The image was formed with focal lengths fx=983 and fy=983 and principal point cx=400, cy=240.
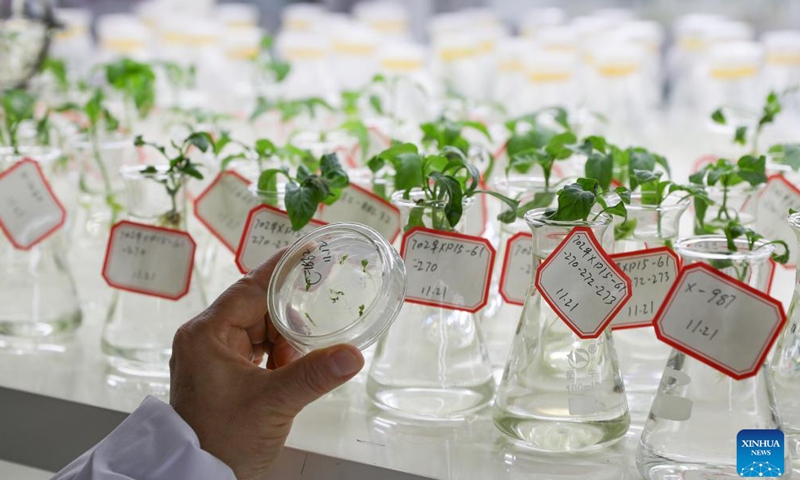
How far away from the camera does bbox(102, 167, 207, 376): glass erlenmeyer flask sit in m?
1.02

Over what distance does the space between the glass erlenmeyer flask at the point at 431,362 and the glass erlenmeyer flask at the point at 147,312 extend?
9.5 inches

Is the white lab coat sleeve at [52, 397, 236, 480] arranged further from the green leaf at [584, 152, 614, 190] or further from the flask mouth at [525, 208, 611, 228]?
the green leaf at [584, 152, 614, 190]

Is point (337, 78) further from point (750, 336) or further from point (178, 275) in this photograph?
point (750, 336)

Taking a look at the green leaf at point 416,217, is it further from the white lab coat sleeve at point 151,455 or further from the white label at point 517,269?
the white lab coat sleeve at point 151,455

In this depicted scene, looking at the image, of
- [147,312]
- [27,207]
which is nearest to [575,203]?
[147,312]

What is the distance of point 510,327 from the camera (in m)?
1.04

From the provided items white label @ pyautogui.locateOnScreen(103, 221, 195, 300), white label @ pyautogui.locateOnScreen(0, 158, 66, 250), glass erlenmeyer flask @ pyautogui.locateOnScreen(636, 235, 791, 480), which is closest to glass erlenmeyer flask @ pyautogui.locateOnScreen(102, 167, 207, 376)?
white label @ pyautogui.locateOnScreen(103, 221, 195, 300)

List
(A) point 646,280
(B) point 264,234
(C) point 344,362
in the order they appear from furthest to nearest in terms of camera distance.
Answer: (B) point 264,234 < (A) point 646,280 < (C) point 344,362

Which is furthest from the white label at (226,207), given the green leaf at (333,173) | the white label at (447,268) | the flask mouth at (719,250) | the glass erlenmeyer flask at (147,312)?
the flask mouth at (719,250)

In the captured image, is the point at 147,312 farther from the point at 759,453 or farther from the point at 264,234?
the point at 759,453

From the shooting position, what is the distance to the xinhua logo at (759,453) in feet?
2.37

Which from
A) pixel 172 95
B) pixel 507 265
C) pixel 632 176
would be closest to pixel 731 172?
pixel 632 176

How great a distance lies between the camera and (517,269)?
0.93m

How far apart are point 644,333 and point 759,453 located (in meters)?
0.23
